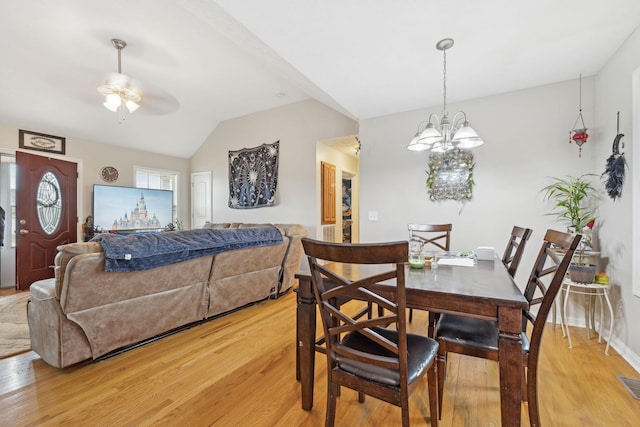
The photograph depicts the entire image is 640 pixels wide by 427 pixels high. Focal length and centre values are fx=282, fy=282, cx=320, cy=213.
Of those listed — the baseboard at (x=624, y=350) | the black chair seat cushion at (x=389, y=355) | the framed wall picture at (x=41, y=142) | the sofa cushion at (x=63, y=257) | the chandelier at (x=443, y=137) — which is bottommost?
the baseboard at (x=624, y=350)

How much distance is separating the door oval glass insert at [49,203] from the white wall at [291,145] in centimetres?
268

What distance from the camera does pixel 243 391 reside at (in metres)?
1.81

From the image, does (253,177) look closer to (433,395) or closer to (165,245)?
(165,245)

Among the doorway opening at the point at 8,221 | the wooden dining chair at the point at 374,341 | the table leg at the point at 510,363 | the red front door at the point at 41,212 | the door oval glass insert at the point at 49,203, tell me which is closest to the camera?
the wooden dining chair at the point at 374,341

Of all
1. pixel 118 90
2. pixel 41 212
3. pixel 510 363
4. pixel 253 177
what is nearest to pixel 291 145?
pixel 253 177

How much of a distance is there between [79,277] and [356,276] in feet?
6.11

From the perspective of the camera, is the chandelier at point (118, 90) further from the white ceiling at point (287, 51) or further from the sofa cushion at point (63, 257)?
the sofa cushion at point (63, 257)

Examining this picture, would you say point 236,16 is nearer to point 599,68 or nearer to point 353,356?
point 353,356

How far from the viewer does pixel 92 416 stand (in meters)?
1.58

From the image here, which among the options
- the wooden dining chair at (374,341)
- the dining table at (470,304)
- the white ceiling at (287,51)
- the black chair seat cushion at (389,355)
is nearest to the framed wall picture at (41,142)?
the white ceiling at (287,51)

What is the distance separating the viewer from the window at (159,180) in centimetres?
592

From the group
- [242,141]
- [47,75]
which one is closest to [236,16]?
[47,75]

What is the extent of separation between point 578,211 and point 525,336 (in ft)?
6.07

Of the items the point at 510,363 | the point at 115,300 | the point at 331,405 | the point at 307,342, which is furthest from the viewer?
the point at 115,300
